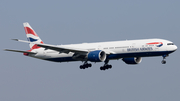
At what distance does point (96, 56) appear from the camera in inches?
2474

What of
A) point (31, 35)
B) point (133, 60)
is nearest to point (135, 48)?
point (133, 60)

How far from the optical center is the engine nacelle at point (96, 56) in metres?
62.9

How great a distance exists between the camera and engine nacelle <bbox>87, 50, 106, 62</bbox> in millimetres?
62875

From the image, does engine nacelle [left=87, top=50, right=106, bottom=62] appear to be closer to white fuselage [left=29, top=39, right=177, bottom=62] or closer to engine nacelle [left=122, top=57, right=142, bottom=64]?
white fuselage [left=29, top=39, right=177, bottom=62]

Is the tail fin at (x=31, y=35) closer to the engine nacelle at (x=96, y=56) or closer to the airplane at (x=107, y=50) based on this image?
the airplane at (x=107, y=50)

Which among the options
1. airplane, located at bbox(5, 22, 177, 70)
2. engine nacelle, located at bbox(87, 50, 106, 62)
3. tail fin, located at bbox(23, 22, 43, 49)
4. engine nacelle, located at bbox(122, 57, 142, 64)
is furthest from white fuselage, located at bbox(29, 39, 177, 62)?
tail fin, located at bbox(23, 22, 43, 49)

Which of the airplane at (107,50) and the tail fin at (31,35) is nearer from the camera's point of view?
the airplane at (107,50)

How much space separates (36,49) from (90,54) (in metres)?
13.3

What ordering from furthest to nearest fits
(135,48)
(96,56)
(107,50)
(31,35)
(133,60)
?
(31,35), (133,60), (107,50), (135,48), (96,56)

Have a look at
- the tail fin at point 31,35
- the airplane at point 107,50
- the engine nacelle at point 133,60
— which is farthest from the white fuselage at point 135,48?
the tail fin at point 31,35

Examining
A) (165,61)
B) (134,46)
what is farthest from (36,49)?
(165,61)

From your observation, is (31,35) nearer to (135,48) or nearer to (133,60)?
A: (133,60)

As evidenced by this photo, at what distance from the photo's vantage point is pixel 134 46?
207ft

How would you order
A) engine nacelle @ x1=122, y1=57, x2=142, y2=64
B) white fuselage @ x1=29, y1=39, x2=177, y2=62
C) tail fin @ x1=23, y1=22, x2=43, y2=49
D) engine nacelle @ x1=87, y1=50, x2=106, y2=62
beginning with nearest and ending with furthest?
white fuselage @ x1=29, y1=39, x2=177, y2=62
engine nacelle @ x1=87, y1=50, x2=106, y2=62
engine nacelle @ x1=122, y1=57, x2=142, y2=64
tail fin @ x1=23, y1=22, x2=43, y2=49
